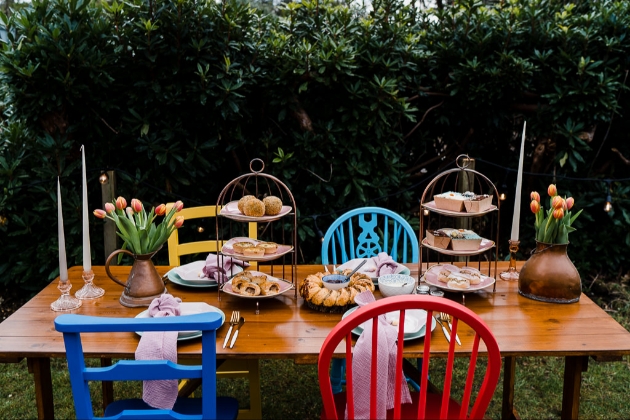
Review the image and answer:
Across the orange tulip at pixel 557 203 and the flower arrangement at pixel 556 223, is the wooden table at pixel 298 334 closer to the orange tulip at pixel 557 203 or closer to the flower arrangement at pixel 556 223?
the flower arrangement at pixel 556 223

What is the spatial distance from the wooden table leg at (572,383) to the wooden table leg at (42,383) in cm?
160

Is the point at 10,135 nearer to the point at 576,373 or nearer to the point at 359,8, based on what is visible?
the point at 359,8

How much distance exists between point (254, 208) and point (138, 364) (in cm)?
73

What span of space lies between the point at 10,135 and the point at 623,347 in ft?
11.7

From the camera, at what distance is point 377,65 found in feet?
11.2

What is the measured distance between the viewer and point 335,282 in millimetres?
1856

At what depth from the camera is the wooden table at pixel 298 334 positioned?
4.87 ft

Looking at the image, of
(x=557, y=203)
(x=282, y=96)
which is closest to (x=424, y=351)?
(x=557, y=203)

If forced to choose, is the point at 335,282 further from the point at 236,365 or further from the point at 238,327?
the point at 236,365

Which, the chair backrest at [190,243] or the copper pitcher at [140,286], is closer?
the copper pitcher at [140,286]

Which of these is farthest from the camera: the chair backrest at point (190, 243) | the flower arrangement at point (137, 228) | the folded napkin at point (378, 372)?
the chair backrest at point (190, 243)

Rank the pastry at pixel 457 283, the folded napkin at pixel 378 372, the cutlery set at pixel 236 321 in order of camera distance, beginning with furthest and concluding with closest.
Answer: the pastry at pixel 457 283, the cutlery set at pixel 236 321, the folded napkin at pixel 378 372

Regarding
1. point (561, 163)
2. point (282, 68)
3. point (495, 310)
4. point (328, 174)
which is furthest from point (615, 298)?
point (282, 68)

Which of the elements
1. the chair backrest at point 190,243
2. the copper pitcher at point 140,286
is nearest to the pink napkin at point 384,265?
the chair backrest at point 190,243
